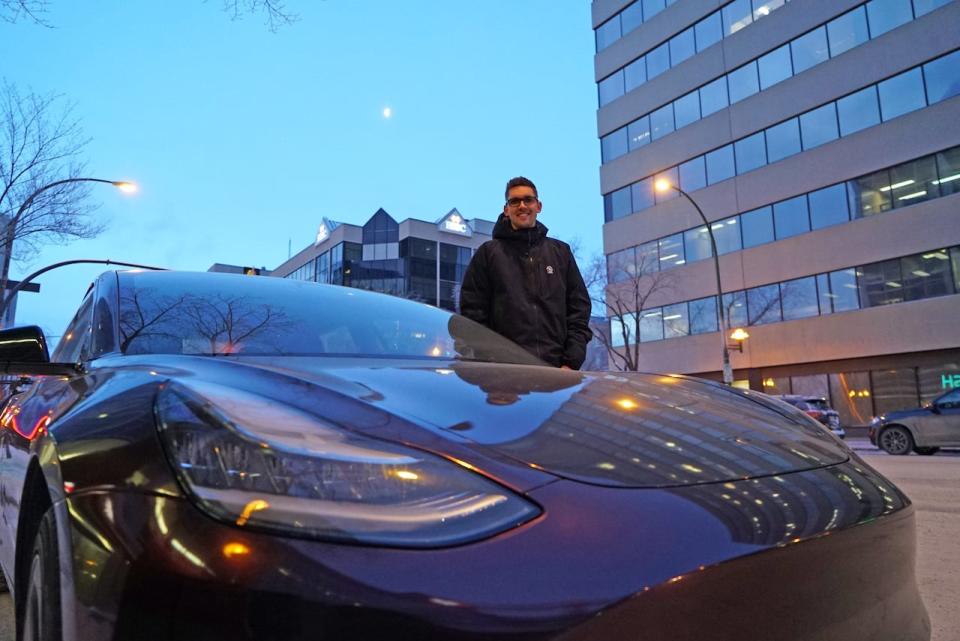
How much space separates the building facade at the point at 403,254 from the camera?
46.6m

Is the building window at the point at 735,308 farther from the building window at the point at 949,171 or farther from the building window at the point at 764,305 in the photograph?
the building window at the point at 949,171

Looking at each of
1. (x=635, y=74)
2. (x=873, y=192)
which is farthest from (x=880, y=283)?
(x=635, y=74)

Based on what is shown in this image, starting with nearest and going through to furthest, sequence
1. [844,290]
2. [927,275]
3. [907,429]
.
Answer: [907,429]
[927,275]
[844,290]

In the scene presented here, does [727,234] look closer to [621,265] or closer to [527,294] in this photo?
[621,265]

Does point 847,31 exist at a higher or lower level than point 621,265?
higher

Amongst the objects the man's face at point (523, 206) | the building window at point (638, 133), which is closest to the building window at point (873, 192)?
the building window at point (638, 133)

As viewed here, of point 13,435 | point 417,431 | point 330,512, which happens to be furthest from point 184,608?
point 13,435

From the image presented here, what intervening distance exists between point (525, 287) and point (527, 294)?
4 centimetres

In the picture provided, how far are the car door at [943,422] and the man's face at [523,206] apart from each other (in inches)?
457

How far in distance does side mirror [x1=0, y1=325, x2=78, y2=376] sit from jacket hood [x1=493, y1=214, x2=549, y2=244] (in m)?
2.29

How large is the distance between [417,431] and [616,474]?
14.0 inches

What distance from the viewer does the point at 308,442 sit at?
1023 millimetres

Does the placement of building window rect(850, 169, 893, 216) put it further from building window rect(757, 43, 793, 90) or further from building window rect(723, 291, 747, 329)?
building window rect(757, 43, 793, 90)

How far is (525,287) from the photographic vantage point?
364 cm
